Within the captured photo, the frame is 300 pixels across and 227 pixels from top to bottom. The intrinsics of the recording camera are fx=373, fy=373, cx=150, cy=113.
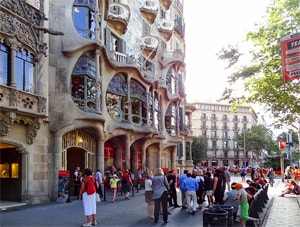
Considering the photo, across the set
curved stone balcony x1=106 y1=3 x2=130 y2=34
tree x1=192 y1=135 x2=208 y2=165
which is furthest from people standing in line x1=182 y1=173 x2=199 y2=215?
tree x1=192 y1=135 x2=208 y2=165

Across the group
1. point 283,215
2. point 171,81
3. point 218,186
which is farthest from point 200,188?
point 171,81

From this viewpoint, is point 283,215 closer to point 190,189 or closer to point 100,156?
point 190,189

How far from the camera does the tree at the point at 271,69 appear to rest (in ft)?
55.4

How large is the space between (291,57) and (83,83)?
45.0ft

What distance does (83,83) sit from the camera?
2039 centimetres

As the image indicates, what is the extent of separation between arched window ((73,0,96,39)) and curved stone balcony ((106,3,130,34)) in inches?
152

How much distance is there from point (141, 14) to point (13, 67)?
18301 mm

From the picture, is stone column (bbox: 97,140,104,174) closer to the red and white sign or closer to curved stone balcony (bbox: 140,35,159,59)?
curved stone balcony (bbox: 140,35,159,59)

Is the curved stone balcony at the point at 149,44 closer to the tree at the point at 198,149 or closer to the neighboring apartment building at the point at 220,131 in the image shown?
the tree at the point at 198,149

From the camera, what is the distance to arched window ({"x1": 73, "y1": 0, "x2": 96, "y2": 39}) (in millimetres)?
20797

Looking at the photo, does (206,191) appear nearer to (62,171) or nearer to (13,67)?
(62,171)

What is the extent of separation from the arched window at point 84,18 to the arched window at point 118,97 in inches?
166

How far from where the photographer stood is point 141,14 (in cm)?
3203

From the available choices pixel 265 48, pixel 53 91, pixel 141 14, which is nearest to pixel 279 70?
pixel 265 48
